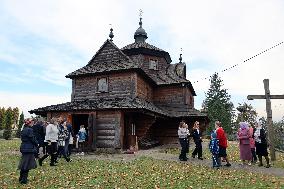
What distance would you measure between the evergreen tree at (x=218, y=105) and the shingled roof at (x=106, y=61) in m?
38.7

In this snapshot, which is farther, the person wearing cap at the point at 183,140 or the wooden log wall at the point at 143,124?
the wooden log wall at the point at 143,124

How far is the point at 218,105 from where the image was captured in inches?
2414

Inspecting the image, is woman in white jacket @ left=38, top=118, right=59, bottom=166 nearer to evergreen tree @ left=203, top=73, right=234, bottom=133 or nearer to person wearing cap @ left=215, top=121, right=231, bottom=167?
person wearing cap @ left=215, top=121, right=231, bottom=167

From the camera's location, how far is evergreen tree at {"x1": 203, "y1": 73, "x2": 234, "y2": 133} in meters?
59.3

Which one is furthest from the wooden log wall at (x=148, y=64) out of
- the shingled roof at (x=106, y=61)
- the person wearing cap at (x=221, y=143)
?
the person wearing cap at (x=221, y=143)

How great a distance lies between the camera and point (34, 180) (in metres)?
9.85

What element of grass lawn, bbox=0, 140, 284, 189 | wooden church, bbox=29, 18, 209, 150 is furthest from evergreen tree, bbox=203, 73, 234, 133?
grass lawn, bbox=0, 140, 284, 189

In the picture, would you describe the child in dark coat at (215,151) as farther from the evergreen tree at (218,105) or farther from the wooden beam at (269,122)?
the evergreen tree at (218,105)

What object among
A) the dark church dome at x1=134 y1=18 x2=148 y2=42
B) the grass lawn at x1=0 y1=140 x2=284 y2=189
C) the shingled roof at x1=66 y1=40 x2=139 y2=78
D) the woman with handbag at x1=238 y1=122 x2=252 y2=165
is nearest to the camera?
the grass lawn at x1=0 y1=140 x2=284 y2=189

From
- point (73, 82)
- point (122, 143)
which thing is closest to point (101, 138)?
point (122, 143)

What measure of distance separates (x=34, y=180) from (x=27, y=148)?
125 cm

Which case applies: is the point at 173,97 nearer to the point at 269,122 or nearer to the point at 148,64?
the point at 148,64

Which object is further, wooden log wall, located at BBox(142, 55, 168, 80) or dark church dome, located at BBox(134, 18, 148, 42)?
dark church dome, located at BBox(134, 18, 148, 42)

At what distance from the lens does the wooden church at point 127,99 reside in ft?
64.3
